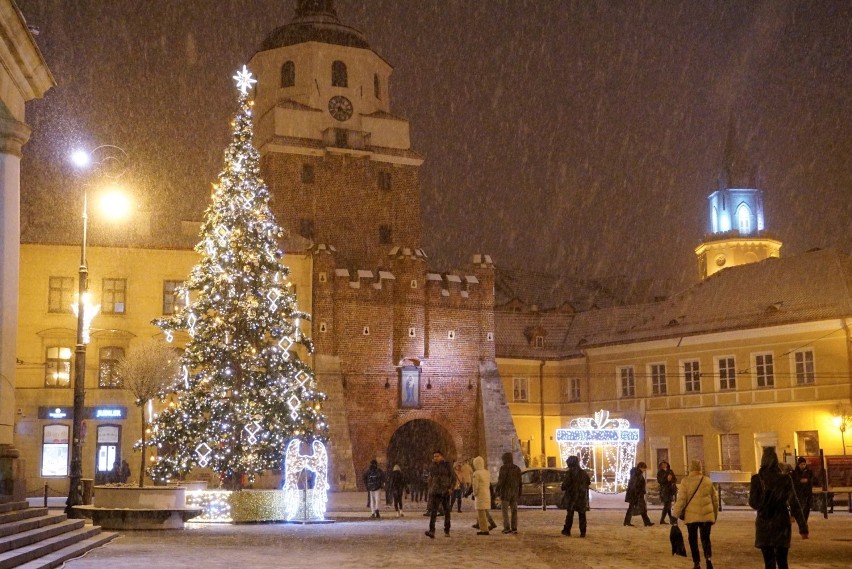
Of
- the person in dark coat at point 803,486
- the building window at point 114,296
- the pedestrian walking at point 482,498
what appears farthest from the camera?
the building window at point 114,296

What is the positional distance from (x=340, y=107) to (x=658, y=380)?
67.6ft

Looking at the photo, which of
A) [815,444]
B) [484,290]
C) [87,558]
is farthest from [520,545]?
[484,290]

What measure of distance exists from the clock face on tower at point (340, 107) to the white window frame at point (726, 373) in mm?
21751

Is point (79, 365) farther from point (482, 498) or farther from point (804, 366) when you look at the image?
point (804, 366)

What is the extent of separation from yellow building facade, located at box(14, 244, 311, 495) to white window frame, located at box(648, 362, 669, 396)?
70.5 feet

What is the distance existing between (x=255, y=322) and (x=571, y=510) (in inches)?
477

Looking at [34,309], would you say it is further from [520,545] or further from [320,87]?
[520,545]

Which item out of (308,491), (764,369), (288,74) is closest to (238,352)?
(308,491)

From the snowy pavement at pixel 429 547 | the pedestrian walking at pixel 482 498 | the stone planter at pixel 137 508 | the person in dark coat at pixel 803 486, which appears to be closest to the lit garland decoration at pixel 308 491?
the snowy pavement at pixel 429 547

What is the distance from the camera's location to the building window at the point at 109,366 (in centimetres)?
4319

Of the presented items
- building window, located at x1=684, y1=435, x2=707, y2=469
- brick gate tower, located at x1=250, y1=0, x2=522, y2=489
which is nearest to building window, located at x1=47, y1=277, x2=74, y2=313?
brick gate tower, located at x1=250, y1=0, x2=522, y2=489

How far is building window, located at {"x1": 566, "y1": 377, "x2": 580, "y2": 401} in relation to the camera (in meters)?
55.3

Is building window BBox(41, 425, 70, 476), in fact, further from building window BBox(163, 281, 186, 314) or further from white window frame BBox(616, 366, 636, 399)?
white window frame BBox(616, 366, 636, 399)

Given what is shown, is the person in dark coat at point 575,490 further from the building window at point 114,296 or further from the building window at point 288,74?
the building window at point 288,74
